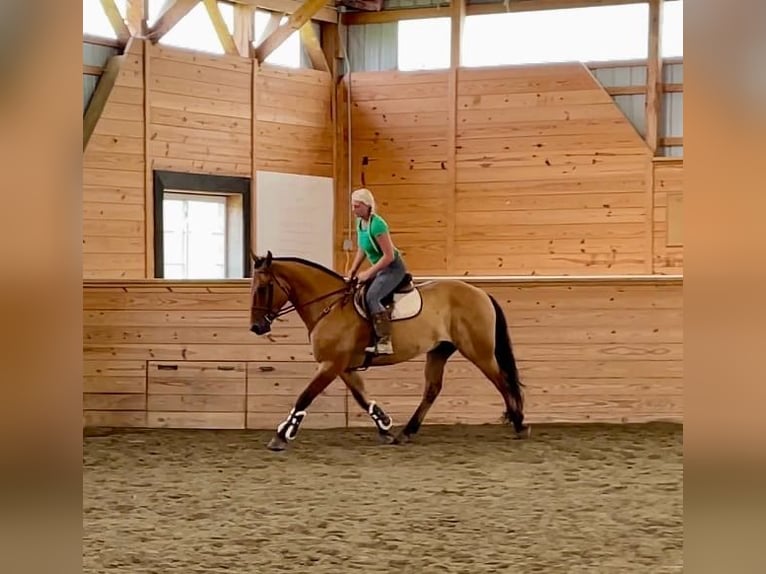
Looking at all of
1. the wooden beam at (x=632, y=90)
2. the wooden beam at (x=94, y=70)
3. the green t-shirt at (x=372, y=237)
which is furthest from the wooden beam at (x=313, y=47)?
the green t-shirt at (x=372, y=237)

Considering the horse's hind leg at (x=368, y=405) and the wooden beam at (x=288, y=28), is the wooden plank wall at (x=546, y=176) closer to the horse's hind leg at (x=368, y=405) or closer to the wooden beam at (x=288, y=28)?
the wooden beam at (x=288, y=28)

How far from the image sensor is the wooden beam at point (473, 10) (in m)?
10.9

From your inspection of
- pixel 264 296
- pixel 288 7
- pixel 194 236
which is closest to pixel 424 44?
pixel 288 7

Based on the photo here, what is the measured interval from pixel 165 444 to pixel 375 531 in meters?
2.85

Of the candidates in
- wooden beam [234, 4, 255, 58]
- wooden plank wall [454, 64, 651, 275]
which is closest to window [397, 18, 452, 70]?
wooden plank wall [454, 64, 651, 275]

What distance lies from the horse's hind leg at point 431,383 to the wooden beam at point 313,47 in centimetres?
525

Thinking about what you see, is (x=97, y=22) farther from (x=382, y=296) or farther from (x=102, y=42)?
(x=382, y=296)

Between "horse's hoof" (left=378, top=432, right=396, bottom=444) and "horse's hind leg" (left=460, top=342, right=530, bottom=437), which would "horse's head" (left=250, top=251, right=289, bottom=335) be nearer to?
"horse's hoof" (left=378, top=432, right=396, bottom=444)

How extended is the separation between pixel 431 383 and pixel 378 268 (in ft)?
3.13

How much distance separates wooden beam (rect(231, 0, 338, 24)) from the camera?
1061 centimetres

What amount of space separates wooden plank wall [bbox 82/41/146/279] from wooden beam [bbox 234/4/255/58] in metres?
1.24

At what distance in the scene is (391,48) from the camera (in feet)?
37.9
